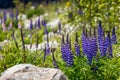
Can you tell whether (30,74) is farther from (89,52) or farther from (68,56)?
(89,52)

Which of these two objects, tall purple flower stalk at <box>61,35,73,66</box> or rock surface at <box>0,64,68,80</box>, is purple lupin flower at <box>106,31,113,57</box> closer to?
tall purple flower stalk at <box>61,35,73,66</box>

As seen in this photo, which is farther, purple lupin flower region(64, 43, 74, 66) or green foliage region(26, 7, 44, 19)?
green foliage region(26, 7, 44, 19)

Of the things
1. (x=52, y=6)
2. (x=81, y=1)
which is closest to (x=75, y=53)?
(x=81, y=1)

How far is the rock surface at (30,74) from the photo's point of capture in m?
6.62

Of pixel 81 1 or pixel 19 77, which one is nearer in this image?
pixel 19 77

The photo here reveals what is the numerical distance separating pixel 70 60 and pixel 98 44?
0.75 metres

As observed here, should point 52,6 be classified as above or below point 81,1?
below

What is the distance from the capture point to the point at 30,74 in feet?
22.1

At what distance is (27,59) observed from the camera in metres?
8.48

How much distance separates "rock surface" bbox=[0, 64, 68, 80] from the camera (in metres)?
6.62

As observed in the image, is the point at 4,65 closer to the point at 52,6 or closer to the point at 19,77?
the point at 19,77

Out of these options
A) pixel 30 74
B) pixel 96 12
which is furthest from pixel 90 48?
pixel 96 12

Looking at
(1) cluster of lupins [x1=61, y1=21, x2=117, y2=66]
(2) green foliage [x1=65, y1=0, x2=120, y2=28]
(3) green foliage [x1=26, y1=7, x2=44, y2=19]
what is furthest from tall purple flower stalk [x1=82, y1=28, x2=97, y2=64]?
(3) green foliage [x1=26, y1=7, x2=44, y2=19]

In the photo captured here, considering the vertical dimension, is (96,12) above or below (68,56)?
above
